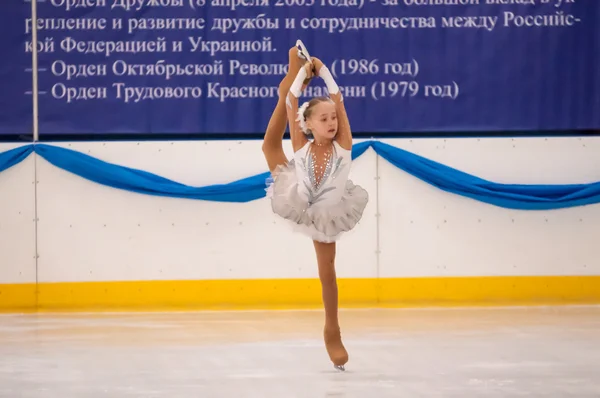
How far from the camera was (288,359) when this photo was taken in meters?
5.20

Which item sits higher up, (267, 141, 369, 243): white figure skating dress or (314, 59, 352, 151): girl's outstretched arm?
(314, 59, 352, 151): girl's outstretched arm

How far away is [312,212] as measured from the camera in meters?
4.77

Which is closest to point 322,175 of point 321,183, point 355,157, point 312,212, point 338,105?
point 321,183

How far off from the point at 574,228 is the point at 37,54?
13.4ft

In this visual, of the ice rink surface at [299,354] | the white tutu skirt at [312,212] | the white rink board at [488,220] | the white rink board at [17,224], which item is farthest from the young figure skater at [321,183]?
the white rink board at [17,224]

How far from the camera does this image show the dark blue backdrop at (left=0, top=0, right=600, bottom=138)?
24.5 feet

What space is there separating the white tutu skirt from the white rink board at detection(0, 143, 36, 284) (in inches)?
122

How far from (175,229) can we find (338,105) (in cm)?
296

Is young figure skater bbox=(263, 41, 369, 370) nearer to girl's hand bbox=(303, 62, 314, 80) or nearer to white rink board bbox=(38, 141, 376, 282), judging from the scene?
girl's hand bbox=(303, 62, 314, 80)

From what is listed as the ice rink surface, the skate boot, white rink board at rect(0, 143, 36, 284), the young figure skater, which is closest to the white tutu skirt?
the young figure skater

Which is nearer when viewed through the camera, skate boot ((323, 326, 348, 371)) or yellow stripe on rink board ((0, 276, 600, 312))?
skate boot ((323, 326, 348, 371))

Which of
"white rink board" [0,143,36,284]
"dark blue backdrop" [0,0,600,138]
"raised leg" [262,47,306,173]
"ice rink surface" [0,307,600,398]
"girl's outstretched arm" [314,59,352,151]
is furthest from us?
"dark blue backdrop" [0,0,600,138]

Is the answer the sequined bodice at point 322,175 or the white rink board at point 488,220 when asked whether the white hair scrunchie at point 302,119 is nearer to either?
the sequined bodice at point 322,175

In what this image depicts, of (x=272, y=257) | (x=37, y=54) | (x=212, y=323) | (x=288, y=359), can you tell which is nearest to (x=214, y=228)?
(x=272, y=257)
